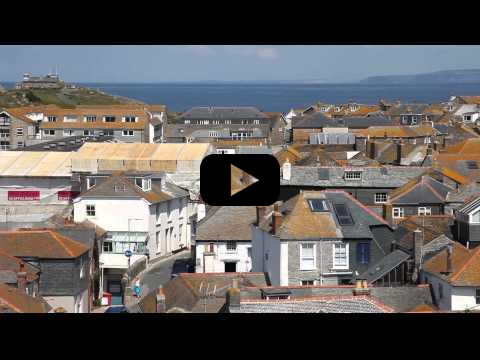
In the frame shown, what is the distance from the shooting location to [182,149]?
77.7 feet

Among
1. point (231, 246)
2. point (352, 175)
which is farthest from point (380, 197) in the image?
point (231, 246)

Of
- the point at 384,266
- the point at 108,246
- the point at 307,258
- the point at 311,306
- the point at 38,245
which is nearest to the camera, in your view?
the point at 311,306

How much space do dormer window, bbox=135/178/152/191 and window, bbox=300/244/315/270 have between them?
5852mm

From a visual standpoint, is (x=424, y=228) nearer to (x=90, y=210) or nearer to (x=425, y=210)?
(x=425, y=210)

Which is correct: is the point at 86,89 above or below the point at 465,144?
above

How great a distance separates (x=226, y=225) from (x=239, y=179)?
14160 millimetres

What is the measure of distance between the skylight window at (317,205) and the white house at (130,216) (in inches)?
150

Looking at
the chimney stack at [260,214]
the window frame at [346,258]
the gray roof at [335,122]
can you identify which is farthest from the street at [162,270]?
the gray roof at [335,122]

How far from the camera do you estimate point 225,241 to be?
49.7 ft
